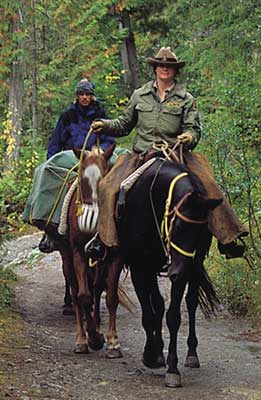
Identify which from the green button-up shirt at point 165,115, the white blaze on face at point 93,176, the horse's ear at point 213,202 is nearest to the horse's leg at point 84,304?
the white blaze on face at point 93,176

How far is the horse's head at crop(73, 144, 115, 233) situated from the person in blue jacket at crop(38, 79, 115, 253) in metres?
1.69

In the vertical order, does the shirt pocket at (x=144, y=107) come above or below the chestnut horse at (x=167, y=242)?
above

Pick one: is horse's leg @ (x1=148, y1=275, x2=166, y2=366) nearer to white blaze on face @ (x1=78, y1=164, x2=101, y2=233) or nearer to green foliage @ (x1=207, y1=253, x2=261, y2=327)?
white blaze on face @ (x1=78, y1=164, x2=101, y2=233)

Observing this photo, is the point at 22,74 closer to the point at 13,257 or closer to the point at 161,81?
the point at 13,257

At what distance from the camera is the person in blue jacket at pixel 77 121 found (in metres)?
9.86

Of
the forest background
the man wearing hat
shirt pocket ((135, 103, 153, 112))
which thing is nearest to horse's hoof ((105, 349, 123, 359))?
the man wearing hat

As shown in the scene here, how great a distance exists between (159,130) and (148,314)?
170 cm

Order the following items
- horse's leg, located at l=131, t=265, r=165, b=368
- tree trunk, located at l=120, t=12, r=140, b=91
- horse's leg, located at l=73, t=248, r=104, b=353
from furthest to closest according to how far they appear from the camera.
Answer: tree trunk, located at l=120, t=12, r=140, b=91 → horse's leg, located at l=73, t=248, r=104, b=353 → horse's leg, located at l=131, t=265, r=165, b=368

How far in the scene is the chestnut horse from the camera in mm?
6852

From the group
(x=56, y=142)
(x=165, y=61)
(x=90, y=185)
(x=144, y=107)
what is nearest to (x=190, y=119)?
(x=144, y=107)

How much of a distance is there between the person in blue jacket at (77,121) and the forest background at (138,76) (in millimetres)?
1548

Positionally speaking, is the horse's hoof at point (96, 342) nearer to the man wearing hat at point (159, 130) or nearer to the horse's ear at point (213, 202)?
the man wearing hat at point (159, 130)

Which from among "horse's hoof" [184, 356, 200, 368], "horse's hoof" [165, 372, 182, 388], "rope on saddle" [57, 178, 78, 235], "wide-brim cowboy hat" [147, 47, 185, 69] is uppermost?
"wide-brim cowboy hat" [147, 47, 185, 69]

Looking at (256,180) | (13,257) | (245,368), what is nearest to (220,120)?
(256,180)
